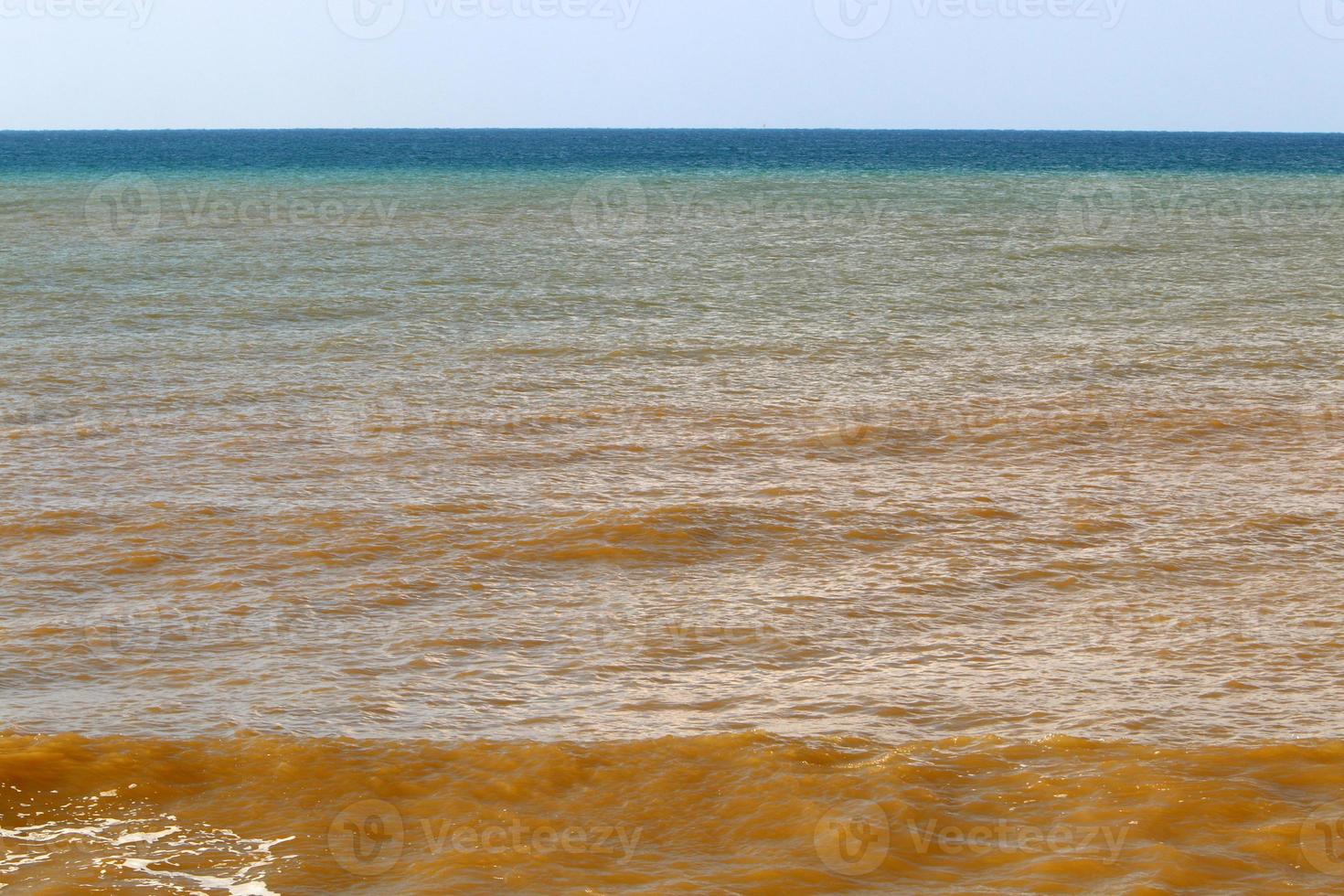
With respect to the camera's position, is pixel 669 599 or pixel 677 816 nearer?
pixel 677 816

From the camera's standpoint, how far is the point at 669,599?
625cm

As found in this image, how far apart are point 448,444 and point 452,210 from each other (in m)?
22.4

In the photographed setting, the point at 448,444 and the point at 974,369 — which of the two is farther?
the point at 974,369

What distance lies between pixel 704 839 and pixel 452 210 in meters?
27.7

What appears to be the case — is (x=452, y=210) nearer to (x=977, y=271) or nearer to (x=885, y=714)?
(x=977, y=271)

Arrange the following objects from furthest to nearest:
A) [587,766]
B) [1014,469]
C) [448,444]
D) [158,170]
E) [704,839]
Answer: [158,170] → [448,444] → [1014,469] → [587,766] → [704,839]

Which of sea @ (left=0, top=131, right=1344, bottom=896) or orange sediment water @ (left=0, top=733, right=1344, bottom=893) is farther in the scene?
sea @ (left=0, top=131, right=1344, bottom=896)

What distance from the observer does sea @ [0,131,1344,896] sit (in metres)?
4.20

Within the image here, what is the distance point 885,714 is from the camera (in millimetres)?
4949

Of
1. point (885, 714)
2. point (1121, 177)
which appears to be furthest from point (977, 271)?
point (1121, 177)

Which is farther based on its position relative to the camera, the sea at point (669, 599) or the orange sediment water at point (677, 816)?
the sea at point (669, 599)

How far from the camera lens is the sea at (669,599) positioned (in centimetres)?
420

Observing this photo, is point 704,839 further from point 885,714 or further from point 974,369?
point 974,369

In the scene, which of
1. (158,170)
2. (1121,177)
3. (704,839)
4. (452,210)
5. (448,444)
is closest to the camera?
(704,839)
